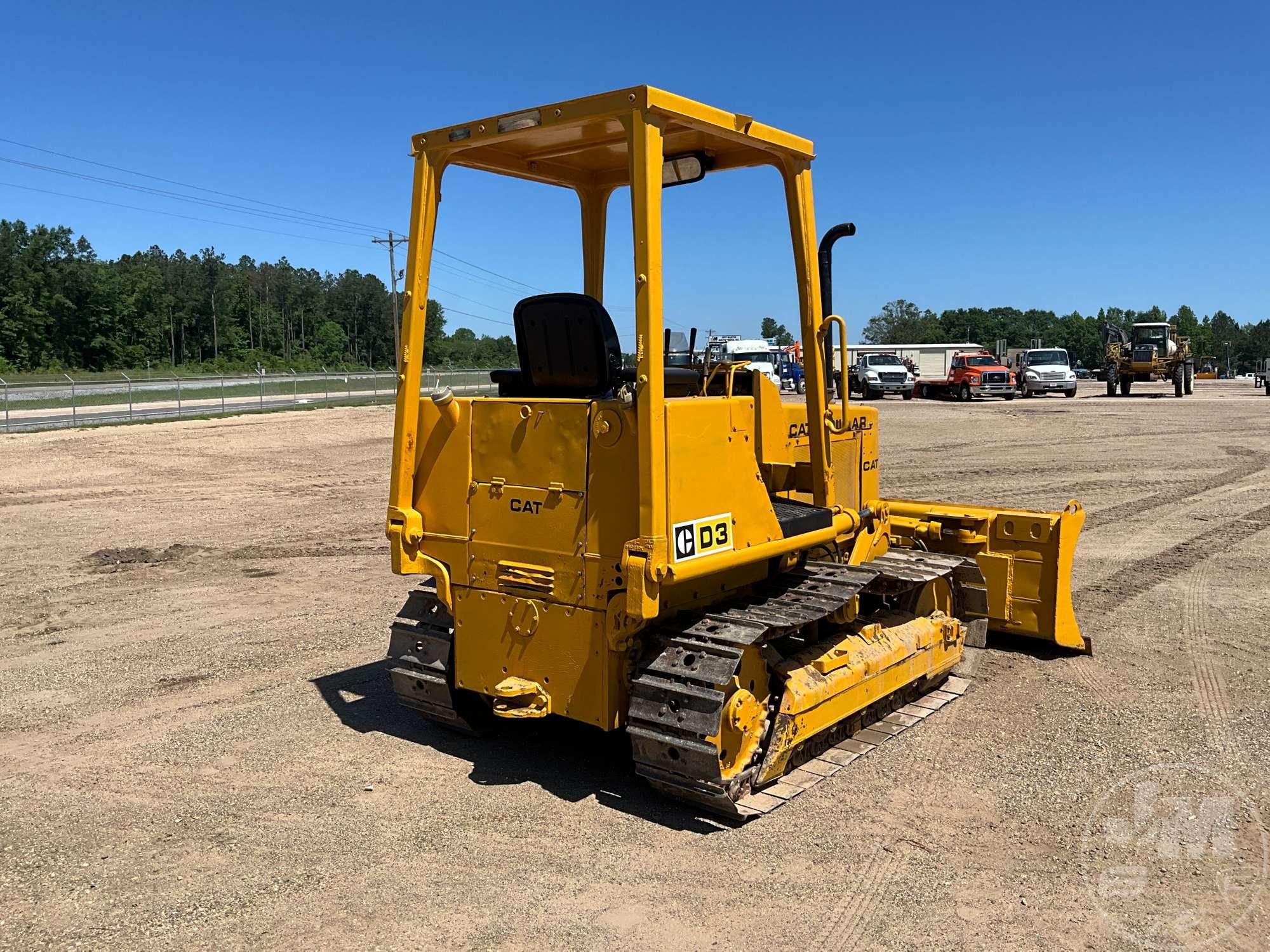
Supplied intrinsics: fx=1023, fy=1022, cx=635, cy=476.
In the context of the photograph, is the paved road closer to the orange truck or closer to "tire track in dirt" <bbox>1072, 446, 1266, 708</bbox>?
the orange truck

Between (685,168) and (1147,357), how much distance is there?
4094 centimetres

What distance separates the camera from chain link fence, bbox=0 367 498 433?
27.4 metres

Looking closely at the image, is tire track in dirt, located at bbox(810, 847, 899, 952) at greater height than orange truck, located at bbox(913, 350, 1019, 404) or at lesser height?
lesser

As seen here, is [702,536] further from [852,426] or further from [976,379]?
[976,379]

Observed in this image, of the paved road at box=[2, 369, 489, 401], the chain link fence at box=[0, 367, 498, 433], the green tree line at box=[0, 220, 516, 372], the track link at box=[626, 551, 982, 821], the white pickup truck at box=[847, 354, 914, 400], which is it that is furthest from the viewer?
the green tree line at box=[0, 220, 516, 372]

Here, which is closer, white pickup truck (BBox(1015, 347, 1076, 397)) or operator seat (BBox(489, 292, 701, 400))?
operator seat (BBox(489, 292, 701, 400))

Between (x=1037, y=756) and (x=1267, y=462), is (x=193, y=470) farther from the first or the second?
(x=1267, y=462)

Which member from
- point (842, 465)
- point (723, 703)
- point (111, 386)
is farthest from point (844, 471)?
point (111, 386)

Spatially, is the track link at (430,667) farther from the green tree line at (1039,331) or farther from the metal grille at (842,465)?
the green tree line at (1039,331)

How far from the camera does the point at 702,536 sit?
4.88 meters

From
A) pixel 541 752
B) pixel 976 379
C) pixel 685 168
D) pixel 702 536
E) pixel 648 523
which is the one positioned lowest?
pixel 541 752

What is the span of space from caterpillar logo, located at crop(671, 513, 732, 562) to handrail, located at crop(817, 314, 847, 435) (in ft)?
3.26

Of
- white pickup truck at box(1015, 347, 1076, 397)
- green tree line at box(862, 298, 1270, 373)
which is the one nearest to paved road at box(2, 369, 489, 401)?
white pickup truck at box(1015, 347, 1076, 397)

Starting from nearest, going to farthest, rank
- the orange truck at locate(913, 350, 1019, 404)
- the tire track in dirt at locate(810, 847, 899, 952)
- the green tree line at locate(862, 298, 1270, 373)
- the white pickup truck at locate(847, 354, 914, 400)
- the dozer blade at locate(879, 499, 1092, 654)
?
the tire track in dirt at locate(810, 847, 899, 952)
the dozer blade at locate(879, 499, 1092, 654)
the orange truck at locate(913, 350, 1019, 404)
the white pickup truck at locate(847, 354, 914, 400)
the green tree line at locate(862, 298, 1270, 373)
